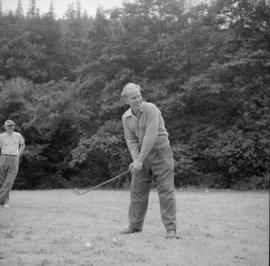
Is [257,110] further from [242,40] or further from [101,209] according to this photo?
[101,209]

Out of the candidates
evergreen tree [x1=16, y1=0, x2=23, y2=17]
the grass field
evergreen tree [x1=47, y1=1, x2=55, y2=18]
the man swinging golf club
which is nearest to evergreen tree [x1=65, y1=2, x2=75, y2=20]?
evergreen tree [x1=16, y1=0, x2=23, y2=17]

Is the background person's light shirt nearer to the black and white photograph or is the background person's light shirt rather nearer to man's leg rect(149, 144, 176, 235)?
the black and white photograph

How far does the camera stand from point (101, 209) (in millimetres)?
9578

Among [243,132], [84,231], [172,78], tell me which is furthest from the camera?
[172,78]

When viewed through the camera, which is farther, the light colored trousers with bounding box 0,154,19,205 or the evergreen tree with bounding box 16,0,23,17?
the evergreen tree with bounding box 16,0,23,17

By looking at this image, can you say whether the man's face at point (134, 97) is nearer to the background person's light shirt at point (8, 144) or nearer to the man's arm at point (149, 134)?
the man's arm at point (149, 134)

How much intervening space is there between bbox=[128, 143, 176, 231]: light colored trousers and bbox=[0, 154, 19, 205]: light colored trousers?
15.5 ft

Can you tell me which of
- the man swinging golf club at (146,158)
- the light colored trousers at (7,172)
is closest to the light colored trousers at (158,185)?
the man swinging golf club at (146,158)

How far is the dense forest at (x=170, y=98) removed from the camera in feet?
65.2

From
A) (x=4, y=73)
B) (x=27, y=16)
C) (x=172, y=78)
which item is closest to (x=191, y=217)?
(x=172, y=78)

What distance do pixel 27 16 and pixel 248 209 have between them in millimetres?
35992

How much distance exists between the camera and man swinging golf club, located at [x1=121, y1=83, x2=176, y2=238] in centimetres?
597

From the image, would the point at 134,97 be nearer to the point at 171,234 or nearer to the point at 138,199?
the point at 138,199

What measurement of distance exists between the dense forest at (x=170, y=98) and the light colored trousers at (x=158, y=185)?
518 inches
